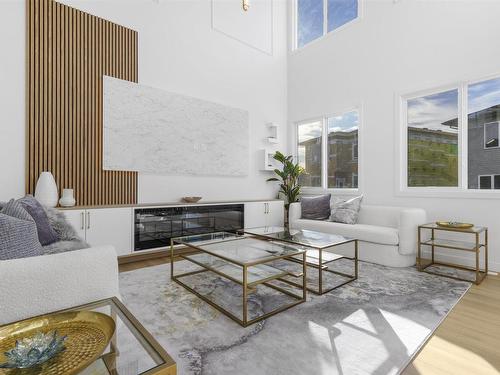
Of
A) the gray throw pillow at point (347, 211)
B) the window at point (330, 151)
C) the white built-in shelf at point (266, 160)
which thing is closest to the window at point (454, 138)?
the gray throw pillow at point (347, 211)

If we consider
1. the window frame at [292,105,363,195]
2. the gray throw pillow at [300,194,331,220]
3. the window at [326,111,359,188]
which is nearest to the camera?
the gray throw pillow at [300,194,331,220]

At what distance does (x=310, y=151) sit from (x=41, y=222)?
4557 mm

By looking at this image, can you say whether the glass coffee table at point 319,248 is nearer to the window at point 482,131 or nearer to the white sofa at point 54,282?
the white sofa at point 54,282

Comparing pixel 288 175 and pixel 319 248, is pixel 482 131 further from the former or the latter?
pixel 288 175

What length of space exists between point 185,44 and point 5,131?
2.70m

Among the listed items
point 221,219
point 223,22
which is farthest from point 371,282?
point 223,22

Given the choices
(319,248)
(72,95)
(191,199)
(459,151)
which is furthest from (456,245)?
(72,95)

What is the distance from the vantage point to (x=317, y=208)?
4.45 metres

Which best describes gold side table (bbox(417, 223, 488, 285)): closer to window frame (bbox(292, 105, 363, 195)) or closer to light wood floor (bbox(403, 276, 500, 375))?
light wood floor (bbox(403, 276, 500, 375))

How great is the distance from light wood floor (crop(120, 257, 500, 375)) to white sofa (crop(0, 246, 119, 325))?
162cm

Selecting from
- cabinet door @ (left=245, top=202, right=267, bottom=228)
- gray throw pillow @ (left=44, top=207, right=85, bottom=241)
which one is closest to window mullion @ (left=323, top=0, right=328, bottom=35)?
cabinet door @ (left=245, top=202, right=267, bottom=228)

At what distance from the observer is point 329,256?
2809 mm

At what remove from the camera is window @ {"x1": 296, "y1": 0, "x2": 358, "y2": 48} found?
4850 millimetres

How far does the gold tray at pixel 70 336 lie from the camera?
2.50ft
